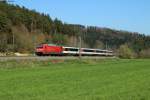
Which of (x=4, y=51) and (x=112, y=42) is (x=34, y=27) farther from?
(x=4, y=51)

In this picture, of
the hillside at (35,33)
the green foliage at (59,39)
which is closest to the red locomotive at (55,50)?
the hillside at (35,33)

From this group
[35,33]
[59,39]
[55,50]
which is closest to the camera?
[55,50]

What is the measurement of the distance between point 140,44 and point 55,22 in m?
40.3

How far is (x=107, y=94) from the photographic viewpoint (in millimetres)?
15719

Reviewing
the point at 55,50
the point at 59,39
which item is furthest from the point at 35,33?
Result: the point at 55,50

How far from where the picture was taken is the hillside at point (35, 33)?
110 meters

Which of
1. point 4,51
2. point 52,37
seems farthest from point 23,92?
point 52,37

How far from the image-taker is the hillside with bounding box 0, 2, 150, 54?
110 m

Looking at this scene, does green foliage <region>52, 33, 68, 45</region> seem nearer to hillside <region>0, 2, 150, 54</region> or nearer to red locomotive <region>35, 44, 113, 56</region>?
hillside <region>0, 2, 150, 54</region>

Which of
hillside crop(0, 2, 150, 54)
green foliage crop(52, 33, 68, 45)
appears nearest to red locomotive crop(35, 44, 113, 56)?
hillside crop(0, 2, 150, 54)

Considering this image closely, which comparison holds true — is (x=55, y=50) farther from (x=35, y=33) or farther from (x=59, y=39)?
(x=59, y=39)

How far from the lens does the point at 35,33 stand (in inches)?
5615

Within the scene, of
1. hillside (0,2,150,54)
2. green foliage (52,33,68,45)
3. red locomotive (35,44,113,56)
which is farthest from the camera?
green foliage (52,33,68,45)

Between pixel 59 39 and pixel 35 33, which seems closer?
pixel 35 33
